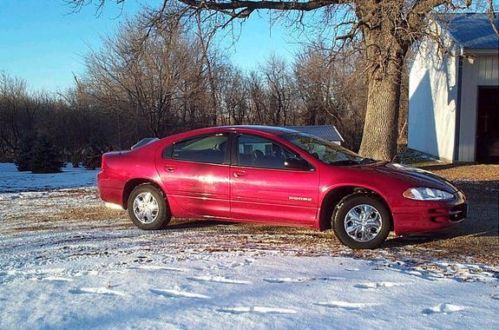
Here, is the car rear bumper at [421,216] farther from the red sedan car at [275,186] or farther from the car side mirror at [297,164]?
the car side mirror at [297,164]

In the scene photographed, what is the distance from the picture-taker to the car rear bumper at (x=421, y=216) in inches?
247

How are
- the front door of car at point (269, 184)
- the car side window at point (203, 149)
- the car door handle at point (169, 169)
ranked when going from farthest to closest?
the car door handle at point (169, 169) < the car side window at point (203, 149) < the front door of car at point (269, 184)

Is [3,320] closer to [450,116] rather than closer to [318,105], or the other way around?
[450,116]

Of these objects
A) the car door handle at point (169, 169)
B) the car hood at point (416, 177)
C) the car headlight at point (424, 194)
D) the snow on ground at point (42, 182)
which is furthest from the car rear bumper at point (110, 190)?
the snow on ground at point (42, 182)

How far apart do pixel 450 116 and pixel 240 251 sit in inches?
641

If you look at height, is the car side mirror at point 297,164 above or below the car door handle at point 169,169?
above

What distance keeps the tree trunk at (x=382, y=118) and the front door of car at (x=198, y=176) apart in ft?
22.2

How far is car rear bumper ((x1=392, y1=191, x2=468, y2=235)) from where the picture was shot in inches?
247

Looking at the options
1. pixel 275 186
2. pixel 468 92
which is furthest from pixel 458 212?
pixel 468 92

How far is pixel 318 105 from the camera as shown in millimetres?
38312

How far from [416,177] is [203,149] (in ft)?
9.36

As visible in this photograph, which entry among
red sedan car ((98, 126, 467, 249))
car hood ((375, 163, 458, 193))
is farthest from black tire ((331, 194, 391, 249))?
car hood ((375, 163, 458, 193))

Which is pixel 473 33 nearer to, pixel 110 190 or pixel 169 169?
pixel 169 169

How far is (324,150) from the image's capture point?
713 centimetres
